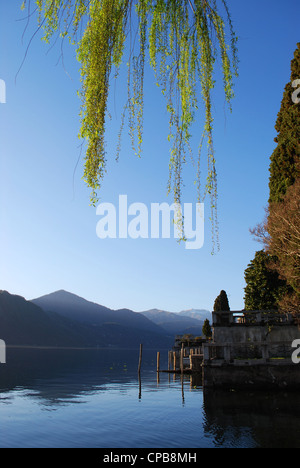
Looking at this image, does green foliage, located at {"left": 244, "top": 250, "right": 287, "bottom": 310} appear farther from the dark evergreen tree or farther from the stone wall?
the stone wall

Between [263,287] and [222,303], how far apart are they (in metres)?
8.87

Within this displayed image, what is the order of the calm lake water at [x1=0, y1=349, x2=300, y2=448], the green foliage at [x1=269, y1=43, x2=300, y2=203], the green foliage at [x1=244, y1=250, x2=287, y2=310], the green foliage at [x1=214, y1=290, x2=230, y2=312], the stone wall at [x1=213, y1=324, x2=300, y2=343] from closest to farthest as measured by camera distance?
1. the calm lake water at [x1=0, y1=349, x2=300, y2=448]
2. the stone wall at [x1=213, y1=324, x2=300, y2=343]
3. the green foliage at [x1=269, y1=43, x2=300, y2=203]
4. the green foliage at [x1=244, y1=250, x2=287, y2=310]
5. the green foliage at [x1=214, y1=290, x2=230, y2=312]

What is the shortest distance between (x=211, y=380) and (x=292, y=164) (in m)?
18.3

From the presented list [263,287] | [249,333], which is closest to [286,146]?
[263,287]

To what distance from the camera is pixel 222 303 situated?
44.8 meters

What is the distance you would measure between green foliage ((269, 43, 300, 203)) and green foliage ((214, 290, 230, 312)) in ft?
48.5

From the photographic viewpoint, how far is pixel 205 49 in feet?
21.9

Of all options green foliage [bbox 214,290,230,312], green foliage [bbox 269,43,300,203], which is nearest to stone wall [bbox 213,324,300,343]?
green foliage [bbox 269,43,300,203]

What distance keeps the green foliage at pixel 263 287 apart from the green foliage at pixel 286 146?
6538 mm

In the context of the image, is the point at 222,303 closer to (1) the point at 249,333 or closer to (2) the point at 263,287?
(2) the point at 263,287

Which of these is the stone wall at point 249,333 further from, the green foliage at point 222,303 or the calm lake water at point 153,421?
the green foliage at point 222,303

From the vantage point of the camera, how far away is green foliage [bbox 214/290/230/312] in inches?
1753
